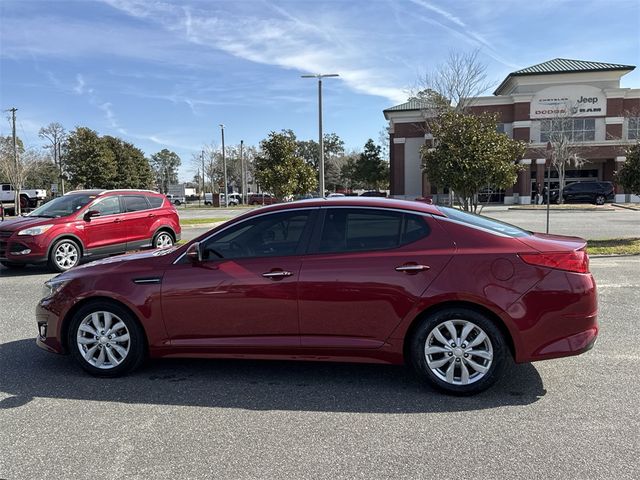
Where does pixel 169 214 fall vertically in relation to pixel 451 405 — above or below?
above

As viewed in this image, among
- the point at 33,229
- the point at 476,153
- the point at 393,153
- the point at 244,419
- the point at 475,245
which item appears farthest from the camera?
the point at 393,153

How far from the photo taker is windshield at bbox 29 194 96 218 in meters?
10.7

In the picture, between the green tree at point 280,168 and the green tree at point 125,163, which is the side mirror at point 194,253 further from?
the green tree at point 125,163

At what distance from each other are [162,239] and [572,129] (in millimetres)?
44989

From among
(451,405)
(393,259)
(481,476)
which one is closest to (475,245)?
(393,259)

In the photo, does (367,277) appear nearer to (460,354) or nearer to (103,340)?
(460,354)

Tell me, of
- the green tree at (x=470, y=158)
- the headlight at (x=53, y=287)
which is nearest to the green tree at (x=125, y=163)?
the green tree at (x=470, y=158)

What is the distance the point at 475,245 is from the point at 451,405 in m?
1.26

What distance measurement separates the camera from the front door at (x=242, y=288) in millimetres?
4180

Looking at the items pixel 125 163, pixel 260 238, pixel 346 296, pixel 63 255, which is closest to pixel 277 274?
pixel 260 238

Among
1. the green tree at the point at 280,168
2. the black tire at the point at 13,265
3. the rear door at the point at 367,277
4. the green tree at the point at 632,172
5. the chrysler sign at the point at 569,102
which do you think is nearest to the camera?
the rear door at the point at 367,277

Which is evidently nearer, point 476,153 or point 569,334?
point 569,334

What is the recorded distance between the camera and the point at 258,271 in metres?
4.21

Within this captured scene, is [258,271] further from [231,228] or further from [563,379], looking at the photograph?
[563,379]
